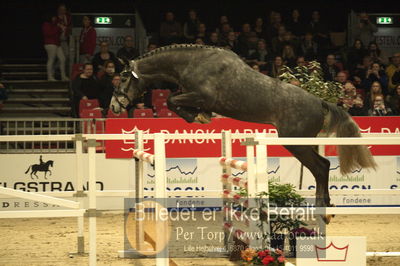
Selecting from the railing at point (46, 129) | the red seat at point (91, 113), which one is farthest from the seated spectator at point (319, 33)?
the railing at point (46, 129)

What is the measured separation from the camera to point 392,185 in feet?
33.1

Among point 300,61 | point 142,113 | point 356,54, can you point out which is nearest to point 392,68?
point 356,54

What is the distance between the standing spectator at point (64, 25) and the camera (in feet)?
42.5

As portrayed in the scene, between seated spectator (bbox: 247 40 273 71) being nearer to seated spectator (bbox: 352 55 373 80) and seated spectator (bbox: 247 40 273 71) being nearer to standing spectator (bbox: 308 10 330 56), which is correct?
standing spectator (bbox: 308 10 330 56)

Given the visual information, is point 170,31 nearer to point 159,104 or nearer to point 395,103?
point 159,104

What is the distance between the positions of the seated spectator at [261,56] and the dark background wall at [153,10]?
9.30 feet

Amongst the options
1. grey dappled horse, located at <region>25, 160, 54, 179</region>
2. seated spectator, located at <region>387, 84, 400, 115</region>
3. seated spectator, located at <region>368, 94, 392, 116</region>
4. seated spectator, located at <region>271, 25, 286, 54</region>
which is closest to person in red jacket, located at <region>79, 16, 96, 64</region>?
seated spectator, located at <region>271, 25, 286, 54</region>

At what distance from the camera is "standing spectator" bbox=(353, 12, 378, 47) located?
45.8 ft

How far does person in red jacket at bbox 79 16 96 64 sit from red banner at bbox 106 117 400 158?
3.47 m

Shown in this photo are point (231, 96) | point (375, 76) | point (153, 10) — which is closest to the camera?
point (231, 96)

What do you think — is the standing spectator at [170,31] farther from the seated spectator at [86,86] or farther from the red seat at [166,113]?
the red seat at [166,113]

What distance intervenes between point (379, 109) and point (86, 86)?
15.3 feet

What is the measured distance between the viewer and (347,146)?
654 cm

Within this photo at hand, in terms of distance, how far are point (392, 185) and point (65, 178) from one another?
15.8 ft
